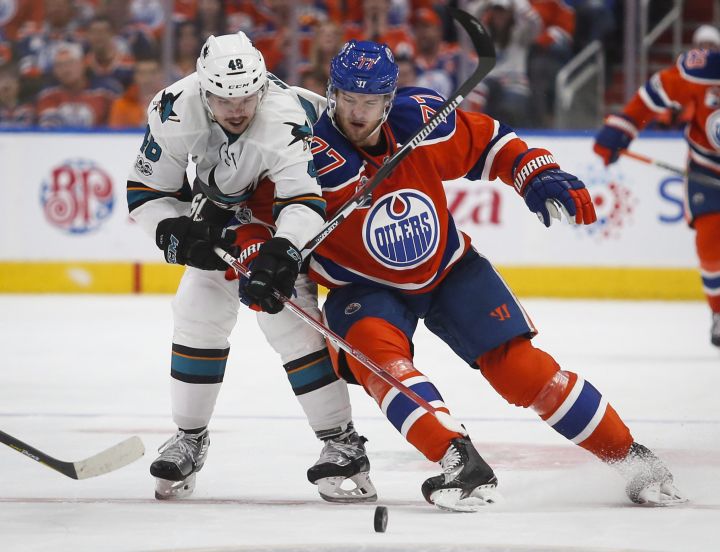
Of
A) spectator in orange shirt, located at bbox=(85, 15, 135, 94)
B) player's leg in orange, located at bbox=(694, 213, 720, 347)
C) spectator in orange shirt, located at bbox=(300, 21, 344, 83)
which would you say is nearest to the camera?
player's leg in orange, located at bbox=(694, 213, 720, 347)

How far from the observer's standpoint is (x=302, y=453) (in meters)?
3.78

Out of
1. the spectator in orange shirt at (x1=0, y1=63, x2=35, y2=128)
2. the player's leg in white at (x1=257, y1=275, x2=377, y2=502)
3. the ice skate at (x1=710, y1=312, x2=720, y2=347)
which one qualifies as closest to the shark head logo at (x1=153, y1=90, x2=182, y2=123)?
the player's leg in white at (x1=257, y1=275, x2=377, y2=502)

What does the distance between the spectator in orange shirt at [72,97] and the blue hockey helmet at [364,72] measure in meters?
5.29

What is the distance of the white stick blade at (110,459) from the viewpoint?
9.90 ft

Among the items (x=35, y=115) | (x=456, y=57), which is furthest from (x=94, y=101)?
(x=456, y=57)

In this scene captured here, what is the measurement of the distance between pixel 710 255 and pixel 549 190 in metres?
3.24

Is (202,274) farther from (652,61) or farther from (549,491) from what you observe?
(652,61)

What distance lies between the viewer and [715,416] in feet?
14.4

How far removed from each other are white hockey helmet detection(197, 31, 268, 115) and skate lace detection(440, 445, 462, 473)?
909mm

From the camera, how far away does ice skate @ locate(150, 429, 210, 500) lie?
318cm

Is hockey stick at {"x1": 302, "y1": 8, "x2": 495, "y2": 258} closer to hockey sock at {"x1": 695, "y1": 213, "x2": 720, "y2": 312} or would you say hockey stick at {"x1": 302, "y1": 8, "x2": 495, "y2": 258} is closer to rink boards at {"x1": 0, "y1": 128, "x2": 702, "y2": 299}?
hockey sock at {"x1": 695, "y1": 213, "x2": 720, "y2": 312}

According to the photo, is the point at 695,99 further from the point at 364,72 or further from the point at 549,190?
the point at 364,72

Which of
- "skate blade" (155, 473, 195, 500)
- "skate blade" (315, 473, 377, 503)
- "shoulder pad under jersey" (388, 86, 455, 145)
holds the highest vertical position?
"shoulder pad under jersey" (388, 86, 455, 145)

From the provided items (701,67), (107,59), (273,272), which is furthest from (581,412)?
(107,59)
